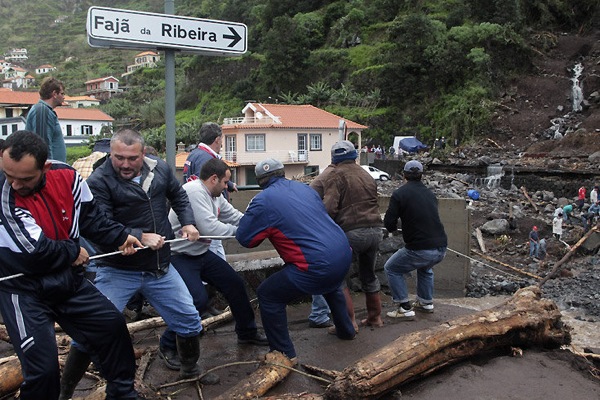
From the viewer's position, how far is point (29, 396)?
3143 millimetres

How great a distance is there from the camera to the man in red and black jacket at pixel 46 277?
315 cm

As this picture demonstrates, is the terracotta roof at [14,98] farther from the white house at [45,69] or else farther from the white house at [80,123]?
the white house at [45,69]

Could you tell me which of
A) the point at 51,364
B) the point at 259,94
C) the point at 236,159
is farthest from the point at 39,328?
the point at 259,94

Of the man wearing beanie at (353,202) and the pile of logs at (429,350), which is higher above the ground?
the man wearing beanie at (353,202)

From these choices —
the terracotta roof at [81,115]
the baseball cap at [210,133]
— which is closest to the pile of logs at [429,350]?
the baseball cap at [210,133]

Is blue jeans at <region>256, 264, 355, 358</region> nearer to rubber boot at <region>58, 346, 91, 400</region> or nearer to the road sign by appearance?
rubber boot at <region>58, 346, 91, 400</region>

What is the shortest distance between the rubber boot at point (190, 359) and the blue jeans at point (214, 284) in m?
0.42

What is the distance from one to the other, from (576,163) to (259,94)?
3630 cm

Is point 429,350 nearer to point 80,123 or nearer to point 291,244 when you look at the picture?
point 291,244

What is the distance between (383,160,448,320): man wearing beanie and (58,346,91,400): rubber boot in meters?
3.29

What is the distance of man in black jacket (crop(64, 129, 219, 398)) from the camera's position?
398cm

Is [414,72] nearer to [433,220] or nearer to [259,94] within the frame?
[259,94]

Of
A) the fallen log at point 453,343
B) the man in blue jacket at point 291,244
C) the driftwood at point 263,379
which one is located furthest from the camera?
the man in blue jacket at point 291,244

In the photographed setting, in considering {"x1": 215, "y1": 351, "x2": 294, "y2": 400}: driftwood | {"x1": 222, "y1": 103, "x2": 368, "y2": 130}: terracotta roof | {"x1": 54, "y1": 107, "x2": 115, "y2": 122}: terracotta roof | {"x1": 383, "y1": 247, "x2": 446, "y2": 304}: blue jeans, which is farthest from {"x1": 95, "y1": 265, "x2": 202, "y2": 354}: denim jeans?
{"x1": 54, "y1": 107, "x2": 115, "y2": 122}: terracotta roof
